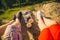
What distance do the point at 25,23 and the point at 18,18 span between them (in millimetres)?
99

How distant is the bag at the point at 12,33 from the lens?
2.60 meters

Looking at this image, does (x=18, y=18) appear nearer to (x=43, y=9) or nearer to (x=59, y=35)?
(x=43, y=9)

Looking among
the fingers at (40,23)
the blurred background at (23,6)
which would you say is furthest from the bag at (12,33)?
the fingers at (40,23)

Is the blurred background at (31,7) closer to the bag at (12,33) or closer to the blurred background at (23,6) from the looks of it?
the blurred background at (23,6)

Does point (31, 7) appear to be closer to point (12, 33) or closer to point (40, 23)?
point (40, 23)

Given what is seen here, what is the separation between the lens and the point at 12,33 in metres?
2.63

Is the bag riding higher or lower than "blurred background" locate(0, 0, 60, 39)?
→ lower

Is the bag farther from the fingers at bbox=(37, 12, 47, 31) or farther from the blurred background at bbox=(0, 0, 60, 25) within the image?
the fingers at bbox=(37, 12, 47, 31)

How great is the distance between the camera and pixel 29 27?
2.68m

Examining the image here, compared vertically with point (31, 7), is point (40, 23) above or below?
below

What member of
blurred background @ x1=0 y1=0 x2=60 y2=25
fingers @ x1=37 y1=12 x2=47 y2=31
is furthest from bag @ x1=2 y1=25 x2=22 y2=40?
fingers @ x1=37 y1=12 x2=47 y2=31

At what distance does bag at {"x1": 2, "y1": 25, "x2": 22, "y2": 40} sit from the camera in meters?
2.60

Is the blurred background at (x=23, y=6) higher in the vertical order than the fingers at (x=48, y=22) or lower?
higher

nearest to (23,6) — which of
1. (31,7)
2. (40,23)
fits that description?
(31,7)
